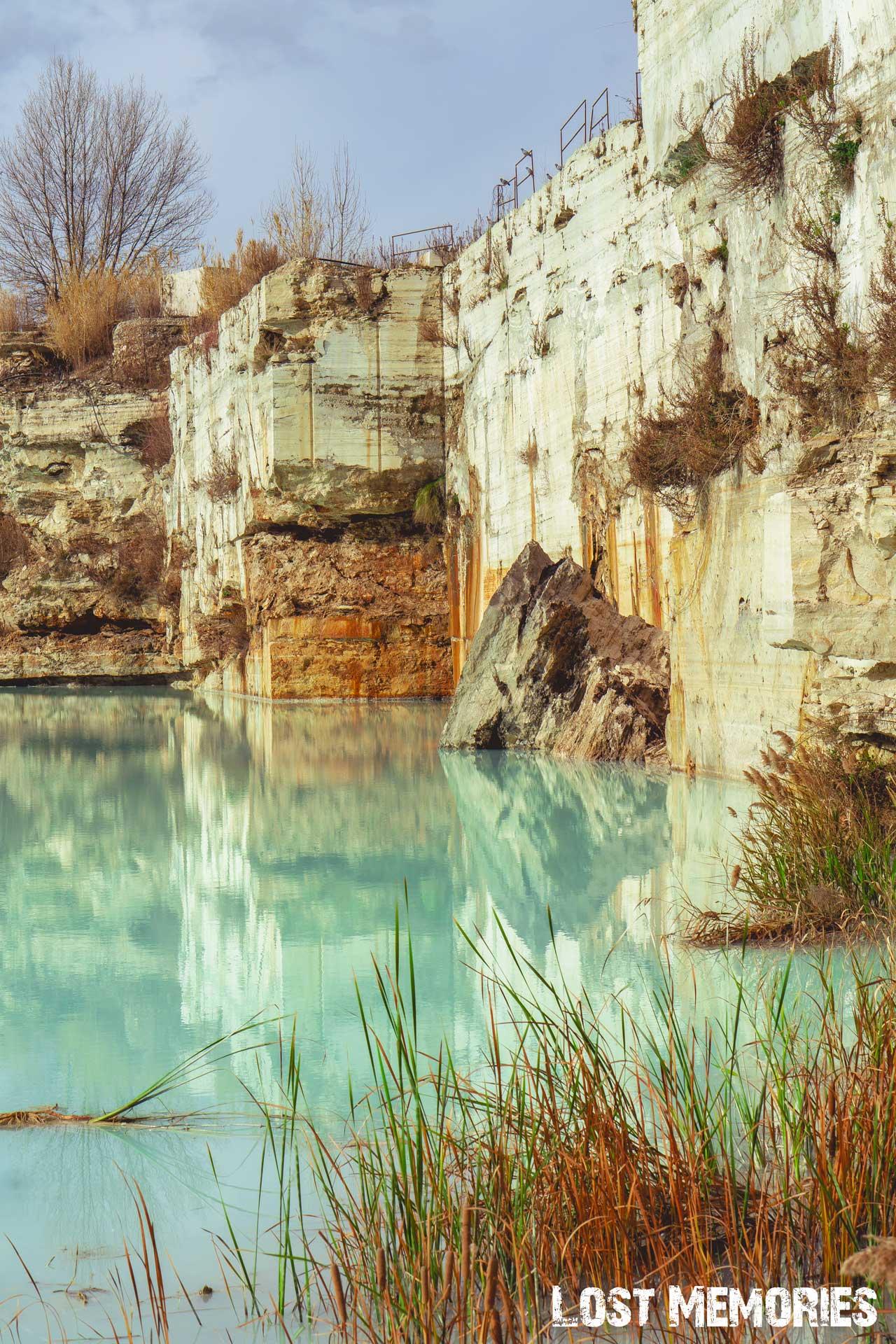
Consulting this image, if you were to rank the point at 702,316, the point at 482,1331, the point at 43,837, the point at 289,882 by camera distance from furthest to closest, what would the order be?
the point at 702,316, the point at 43,837, the point at 289,882, the point at 482,1331

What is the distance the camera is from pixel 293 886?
21.5 ft

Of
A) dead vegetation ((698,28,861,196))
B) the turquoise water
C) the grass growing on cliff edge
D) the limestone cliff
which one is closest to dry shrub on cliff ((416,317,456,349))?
the turquoise water

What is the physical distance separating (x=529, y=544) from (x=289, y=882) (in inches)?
313

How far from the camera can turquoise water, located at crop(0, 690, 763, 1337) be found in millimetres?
3074

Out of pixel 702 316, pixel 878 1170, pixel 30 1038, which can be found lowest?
pixel 30 1038

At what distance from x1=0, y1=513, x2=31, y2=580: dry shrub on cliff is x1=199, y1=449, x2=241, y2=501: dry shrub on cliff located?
28.9 ft

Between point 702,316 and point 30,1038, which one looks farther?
point 702,316

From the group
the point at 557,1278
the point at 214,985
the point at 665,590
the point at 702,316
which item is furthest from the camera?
the point at 665,590

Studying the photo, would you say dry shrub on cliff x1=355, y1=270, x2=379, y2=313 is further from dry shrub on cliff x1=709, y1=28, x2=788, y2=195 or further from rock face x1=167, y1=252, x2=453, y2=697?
dry shrub on cliff x1=709, y1=28, x2=788, y2=195

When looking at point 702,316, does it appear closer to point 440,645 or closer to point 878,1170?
point 878,1170

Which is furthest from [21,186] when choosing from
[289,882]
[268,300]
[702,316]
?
[289,882]

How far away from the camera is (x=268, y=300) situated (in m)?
19.6

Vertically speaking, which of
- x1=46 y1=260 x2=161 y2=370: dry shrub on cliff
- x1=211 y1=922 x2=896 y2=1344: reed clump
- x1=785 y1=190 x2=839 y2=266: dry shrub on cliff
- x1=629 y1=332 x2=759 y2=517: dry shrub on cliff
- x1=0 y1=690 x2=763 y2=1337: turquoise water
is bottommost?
x1=0 y1=690 x2=763 y2=1337: turquoise water

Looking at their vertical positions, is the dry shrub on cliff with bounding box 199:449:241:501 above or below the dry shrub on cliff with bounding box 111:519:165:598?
above
